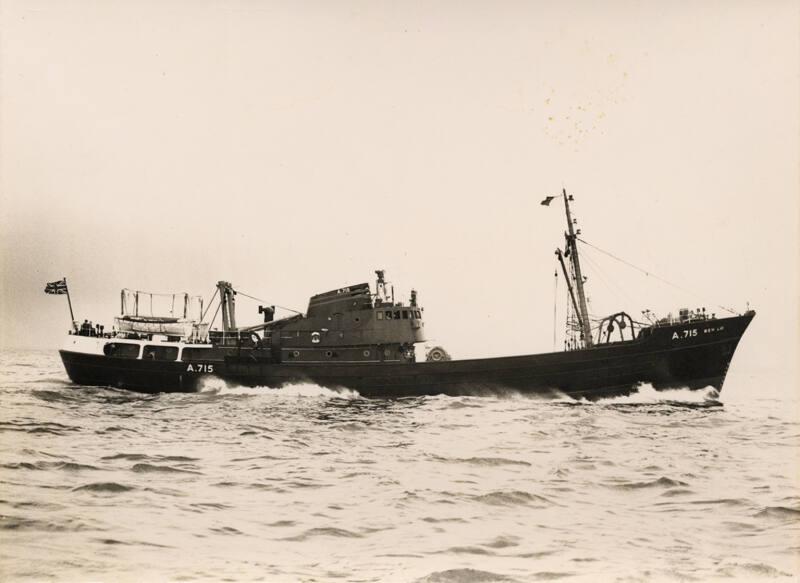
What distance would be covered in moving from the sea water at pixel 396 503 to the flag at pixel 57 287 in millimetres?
3208

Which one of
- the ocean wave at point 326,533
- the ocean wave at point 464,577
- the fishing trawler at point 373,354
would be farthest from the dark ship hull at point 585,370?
the ocean wave at point 464,577

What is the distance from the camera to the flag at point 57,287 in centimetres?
1676

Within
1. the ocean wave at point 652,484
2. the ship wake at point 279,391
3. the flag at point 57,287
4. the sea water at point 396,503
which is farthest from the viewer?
the ship wake at point 279,391

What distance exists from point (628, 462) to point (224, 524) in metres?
8.55

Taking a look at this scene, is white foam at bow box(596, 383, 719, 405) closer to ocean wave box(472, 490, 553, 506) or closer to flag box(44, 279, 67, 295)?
ocean wave box(472, 490, 553, 506)

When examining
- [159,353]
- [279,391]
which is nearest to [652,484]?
[279,391]

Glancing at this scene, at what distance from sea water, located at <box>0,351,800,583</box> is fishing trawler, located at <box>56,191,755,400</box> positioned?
1003 centimetres

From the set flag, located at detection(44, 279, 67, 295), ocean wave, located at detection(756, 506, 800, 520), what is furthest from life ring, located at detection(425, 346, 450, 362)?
ocean wave, located at detection(756, 506, 800, 520)

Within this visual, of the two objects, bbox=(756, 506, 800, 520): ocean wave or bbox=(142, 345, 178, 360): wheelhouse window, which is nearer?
bbox=(756, 506, 800, 520): ocean wave

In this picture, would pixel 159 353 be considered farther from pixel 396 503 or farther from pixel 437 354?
pixel 396 503

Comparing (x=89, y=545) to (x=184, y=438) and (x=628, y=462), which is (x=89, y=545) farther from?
(x=628, y=462)

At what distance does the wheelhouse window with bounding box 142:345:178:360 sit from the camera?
29000 mm

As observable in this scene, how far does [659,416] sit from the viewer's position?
20.8 m

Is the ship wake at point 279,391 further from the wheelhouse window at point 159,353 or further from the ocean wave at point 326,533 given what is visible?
the ocean wave at point 326,533
